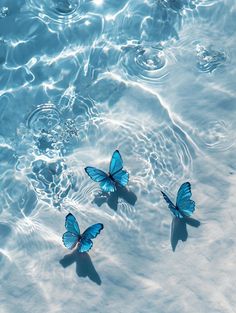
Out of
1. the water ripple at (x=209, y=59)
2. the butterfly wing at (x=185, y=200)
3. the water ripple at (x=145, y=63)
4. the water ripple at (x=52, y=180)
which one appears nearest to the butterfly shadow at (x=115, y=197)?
the water ripple at (x=52, y=180)

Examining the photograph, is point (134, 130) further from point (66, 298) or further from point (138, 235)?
point (66, 298)

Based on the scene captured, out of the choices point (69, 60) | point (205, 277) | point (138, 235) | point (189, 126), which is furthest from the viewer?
point (69, 60)

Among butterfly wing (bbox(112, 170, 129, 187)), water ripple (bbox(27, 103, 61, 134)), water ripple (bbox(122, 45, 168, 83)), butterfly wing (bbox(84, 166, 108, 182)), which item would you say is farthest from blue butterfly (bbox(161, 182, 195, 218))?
water ripple (bbox(27, 103, 61, 134))

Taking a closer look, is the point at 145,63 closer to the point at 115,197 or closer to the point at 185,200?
the point at 115,197

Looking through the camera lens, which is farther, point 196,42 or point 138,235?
point 196,42

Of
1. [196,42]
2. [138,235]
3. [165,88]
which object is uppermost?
[196,42]

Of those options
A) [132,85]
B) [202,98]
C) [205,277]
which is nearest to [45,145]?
[132,85]

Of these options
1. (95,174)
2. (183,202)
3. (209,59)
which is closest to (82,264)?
(95,174)
